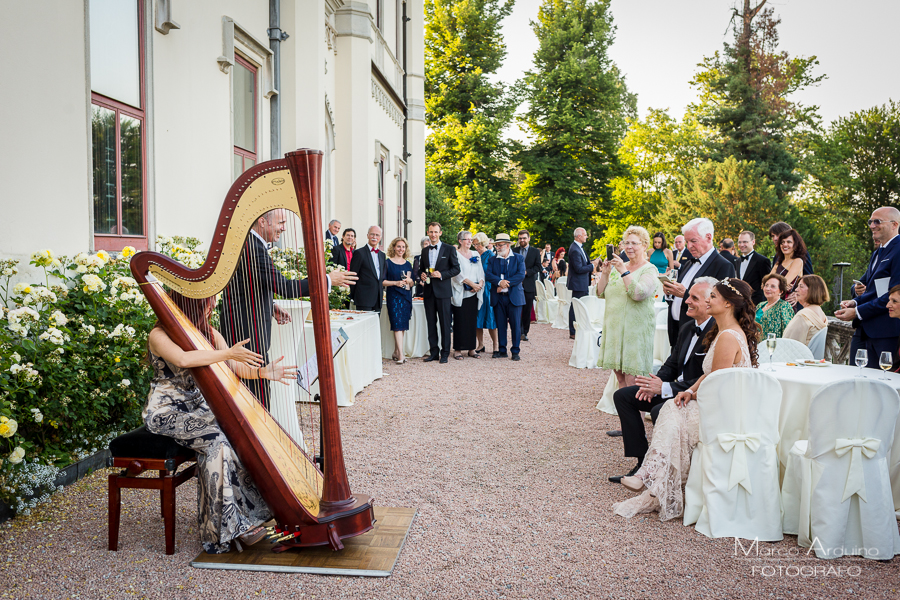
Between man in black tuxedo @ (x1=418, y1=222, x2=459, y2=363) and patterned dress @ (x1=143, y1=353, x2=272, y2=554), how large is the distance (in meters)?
6.67

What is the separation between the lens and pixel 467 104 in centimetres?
3306

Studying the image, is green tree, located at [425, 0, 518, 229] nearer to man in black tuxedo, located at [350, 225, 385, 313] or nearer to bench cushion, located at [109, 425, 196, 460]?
man in black tuxedo, located at [350, 225, 385, 313]

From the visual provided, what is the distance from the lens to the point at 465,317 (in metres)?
10.8

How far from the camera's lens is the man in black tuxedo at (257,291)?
13.4ft

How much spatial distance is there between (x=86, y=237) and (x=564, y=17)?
32.3 meters

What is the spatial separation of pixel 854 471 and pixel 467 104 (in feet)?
102

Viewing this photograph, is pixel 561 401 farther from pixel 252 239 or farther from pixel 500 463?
pixel 252 239

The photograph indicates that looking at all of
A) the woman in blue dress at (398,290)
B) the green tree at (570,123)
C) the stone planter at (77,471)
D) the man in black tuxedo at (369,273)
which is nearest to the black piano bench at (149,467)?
the stone planter at (77,471)

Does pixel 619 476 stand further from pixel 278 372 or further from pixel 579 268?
pixel 579 268

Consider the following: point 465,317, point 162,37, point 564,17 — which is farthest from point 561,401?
point 564,17

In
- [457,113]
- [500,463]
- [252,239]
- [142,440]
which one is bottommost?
[500,463]

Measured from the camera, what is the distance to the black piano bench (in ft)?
11.9

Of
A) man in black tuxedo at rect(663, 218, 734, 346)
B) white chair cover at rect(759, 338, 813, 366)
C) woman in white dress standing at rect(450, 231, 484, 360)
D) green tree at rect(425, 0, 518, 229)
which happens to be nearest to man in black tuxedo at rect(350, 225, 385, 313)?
woman in white dress standing at rect(450, 231, 484, 360)

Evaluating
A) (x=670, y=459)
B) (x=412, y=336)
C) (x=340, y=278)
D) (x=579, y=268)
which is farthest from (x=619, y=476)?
(x=579, y=268)
